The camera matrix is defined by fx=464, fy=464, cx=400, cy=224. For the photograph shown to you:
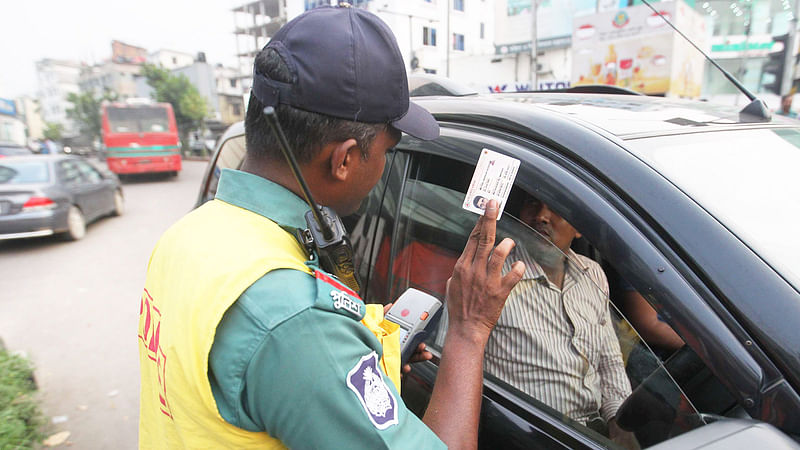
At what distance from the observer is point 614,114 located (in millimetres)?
1304

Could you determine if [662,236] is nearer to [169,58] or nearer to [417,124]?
[417,124]

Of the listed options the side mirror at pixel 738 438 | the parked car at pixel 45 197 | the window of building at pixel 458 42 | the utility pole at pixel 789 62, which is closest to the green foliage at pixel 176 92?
the window of building at pixel 458 42

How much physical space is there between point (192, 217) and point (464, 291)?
0.60 metres

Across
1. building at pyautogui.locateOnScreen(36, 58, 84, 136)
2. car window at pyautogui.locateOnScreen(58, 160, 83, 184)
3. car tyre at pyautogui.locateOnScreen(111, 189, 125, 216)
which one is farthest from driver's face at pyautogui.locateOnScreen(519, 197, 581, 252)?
building at pyautogui.locateOnScreen(36, 58, 84, 136)

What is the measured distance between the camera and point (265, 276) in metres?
0.74

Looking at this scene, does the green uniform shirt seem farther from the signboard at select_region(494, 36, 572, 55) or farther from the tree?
the tree

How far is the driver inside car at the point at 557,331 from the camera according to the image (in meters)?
1.19

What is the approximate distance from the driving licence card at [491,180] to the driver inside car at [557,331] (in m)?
0.12

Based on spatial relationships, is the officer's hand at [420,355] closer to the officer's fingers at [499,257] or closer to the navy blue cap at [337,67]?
the officer's fingers at [499,257]

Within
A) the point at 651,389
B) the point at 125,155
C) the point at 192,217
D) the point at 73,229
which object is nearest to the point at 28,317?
the point at 73,229

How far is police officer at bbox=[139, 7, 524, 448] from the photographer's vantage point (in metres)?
0.70

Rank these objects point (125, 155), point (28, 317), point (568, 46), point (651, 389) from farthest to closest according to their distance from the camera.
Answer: point (568, 46)
point (125, 155)
point (28, 317)
point (651, 389)

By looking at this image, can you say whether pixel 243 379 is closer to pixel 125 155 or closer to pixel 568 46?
pixel 125 155

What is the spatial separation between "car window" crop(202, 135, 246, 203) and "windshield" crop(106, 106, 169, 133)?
581 inches
